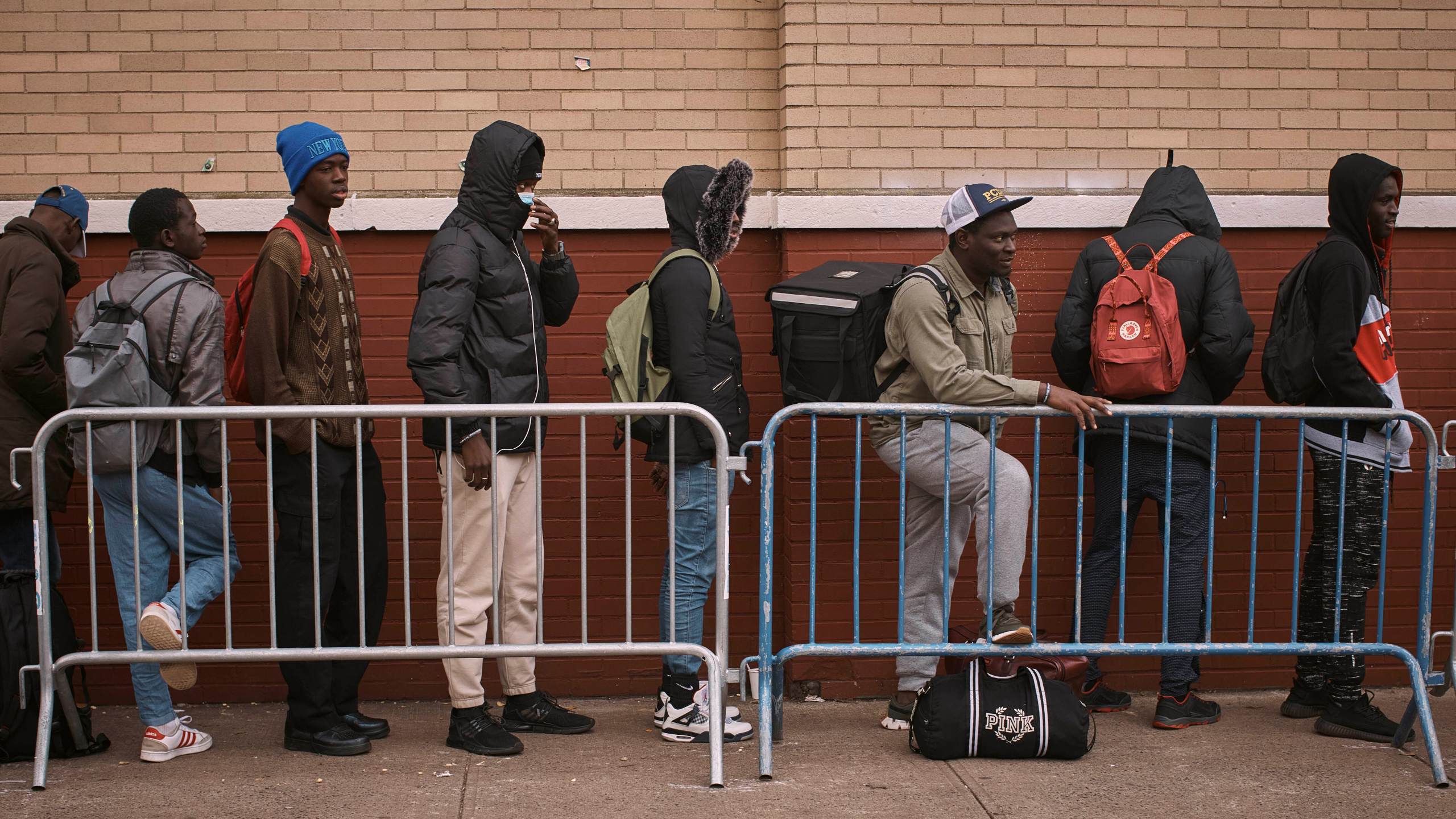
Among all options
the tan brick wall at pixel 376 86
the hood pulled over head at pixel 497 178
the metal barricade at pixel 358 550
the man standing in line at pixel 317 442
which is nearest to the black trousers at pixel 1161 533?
the metal barricade at pixel 358 550

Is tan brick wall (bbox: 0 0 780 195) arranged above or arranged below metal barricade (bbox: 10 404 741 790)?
above

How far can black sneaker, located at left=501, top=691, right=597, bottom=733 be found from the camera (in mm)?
5426

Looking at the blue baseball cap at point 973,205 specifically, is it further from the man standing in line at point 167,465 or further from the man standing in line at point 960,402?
the man standing in line at point 167,465

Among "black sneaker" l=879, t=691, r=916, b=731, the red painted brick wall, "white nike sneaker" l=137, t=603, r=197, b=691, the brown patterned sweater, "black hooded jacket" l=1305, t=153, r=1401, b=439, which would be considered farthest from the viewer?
the red painted brick wall

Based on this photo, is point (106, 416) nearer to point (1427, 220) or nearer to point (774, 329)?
point (774, 329)

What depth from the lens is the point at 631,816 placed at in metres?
4.49

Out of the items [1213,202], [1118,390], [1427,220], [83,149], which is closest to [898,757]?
[1118,390]

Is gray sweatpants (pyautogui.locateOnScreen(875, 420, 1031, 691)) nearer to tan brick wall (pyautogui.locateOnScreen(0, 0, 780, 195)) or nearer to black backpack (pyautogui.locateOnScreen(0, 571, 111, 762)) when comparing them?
tan brick wall (pyautogui.locateOnScreen(0, 0, 780, 195))

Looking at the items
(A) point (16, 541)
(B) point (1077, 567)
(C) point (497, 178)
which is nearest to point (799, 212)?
(C) point (497, 178)

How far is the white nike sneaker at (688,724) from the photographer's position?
5.34 metres

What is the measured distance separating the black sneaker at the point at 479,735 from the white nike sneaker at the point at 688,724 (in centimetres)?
56

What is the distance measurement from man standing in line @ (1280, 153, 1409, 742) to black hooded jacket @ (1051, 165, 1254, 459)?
1.11 ft

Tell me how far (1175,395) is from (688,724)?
2310 millimetres

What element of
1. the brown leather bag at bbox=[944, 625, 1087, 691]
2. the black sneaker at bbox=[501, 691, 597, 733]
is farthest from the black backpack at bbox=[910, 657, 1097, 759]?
the black sneaker at bbox=[501, 691, 597, 733]
